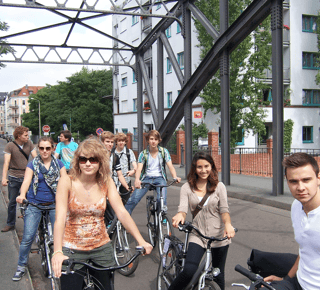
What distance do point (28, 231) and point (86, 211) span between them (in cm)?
218

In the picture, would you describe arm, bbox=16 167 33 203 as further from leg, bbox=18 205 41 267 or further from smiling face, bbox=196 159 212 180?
smiling face, bbox=196 159 212 180

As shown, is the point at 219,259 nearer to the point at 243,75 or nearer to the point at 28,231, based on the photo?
the point at 28,231

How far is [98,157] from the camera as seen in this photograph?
9.04 feet

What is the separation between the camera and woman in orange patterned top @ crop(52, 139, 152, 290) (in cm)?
266

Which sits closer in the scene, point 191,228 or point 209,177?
point 191,228

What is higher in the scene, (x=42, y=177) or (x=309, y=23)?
(x=309, y=23)

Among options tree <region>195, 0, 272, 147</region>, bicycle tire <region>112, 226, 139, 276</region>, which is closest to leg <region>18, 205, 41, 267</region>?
bicycle tire <region>112, 226, 139, 276</region>

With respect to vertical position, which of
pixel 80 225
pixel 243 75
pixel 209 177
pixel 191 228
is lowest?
pixel 191 228

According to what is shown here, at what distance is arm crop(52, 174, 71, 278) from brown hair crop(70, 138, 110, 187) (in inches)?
3.5

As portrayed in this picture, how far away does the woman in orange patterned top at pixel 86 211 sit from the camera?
2660 mm

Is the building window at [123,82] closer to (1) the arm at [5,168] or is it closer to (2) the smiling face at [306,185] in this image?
(1) the arm at [5,168]

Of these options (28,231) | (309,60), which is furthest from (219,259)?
(309,60)

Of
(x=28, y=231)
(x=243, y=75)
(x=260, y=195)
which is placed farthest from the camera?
(x=243, y=75)

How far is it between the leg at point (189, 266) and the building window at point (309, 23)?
32.2m
